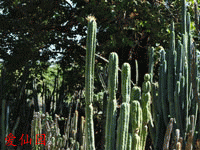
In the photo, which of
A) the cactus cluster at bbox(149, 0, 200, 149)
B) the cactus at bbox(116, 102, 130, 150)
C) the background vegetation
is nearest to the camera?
the cactus at bbox(116, 102, 130, 150)

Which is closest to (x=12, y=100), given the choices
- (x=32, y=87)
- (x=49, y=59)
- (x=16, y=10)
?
(x=32, y=87)

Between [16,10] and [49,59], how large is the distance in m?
1.29

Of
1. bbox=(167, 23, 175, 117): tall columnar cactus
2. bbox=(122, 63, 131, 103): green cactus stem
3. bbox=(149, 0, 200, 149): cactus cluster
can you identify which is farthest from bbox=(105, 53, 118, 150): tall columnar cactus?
bbox=(167, 23, 175, 117): tall columnar cactus

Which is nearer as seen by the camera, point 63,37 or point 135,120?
point 135,120

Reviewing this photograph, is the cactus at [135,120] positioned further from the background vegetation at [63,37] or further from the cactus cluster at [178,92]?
the background vegetation at [63,37]

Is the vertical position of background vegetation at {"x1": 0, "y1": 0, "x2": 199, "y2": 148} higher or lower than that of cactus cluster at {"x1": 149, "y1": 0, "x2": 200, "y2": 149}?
higher

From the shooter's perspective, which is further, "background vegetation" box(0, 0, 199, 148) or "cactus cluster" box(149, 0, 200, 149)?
"background vegetation" box(0, 0, 199, 148)

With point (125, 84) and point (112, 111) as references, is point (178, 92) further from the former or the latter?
point (112, 111)

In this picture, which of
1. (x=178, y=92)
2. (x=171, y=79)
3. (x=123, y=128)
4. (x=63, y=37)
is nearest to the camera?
(x=123, y=128)

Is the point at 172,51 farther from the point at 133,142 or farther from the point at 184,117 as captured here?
the point at 133,142

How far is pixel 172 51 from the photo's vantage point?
3906 mm

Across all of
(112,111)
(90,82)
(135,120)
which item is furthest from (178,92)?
(90,82)

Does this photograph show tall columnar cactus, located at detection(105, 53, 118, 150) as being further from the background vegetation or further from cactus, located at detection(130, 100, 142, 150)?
the background vegetation

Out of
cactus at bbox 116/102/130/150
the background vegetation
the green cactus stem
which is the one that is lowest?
cactus at bbox 116/102/130/150
